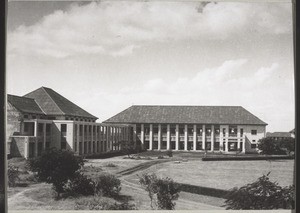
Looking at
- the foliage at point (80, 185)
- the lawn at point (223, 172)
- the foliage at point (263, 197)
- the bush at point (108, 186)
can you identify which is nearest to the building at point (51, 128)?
the foliage at point (80, 185)

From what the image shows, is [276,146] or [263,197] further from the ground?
[276,146]

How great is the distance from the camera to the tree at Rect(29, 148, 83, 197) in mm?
6770

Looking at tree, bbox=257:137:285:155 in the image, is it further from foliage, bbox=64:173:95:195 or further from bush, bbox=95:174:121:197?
foliage, bbox=64:173:95:195

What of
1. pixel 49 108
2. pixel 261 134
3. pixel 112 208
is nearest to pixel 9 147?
pixel 49 108

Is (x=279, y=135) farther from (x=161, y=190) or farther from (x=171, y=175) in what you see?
(x=161, y=190)

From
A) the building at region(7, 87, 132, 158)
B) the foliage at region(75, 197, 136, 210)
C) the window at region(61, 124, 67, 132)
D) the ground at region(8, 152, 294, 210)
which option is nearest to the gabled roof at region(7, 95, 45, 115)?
the building at region(7, 87, 132, 158)

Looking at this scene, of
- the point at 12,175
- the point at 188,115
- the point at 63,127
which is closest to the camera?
the point at 12,175

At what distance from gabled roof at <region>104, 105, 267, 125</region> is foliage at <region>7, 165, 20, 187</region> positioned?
2.05m

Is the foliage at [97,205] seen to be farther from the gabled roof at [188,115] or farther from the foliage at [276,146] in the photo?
the foliage at [276,146]

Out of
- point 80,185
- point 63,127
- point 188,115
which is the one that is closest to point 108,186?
point 80,185

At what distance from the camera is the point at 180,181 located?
717cm

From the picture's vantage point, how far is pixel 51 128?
7.05 metres

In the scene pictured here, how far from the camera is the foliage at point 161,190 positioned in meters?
6.94

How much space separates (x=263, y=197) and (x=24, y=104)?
5.11m
